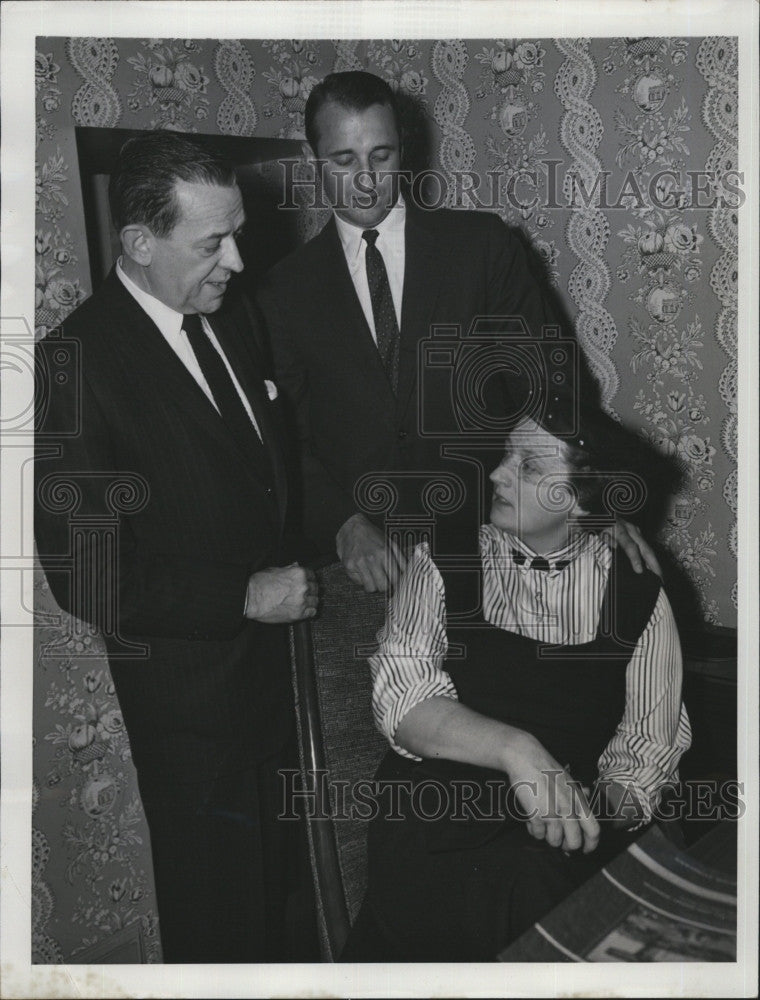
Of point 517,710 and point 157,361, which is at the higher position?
point 157,361

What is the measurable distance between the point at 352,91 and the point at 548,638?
0.86 metres

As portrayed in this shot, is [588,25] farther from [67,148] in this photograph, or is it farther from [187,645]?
[187,645]

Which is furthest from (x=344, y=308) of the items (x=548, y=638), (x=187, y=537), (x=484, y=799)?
(x=484, y=799)

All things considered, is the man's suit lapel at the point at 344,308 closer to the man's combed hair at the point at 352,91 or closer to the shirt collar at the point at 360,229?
the shirt collar at the point at 360,229

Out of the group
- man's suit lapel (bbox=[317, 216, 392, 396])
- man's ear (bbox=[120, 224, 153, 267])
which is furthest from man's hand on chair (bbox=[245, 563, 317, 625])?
man's ear (bbox=[120, 224, 153, 267])

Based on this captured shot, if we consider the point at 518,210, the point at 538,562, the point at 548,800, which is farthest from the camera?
the point at 518,210

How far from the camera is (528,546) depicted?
54.8 inches

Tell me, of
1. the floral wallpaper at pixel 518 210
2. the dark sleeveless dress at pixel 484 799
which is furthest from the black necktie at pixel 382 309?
the dark sleeveless dress at pixel 484 799

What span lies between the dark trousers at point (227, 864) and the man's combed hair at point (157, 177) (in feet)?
2.68

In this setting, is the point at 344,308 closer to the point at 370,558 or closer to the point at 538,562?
the point at 370,558

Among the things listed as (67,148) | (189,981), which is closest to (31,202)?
(67,148)

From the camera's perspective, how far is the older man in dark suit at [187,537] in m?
1.33

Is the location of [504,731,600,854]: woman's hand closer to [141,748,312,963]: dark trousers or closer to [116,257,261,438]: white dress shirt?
[141,748,312,963]: dark trousers

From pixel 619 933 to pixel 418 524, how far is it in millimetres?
610
